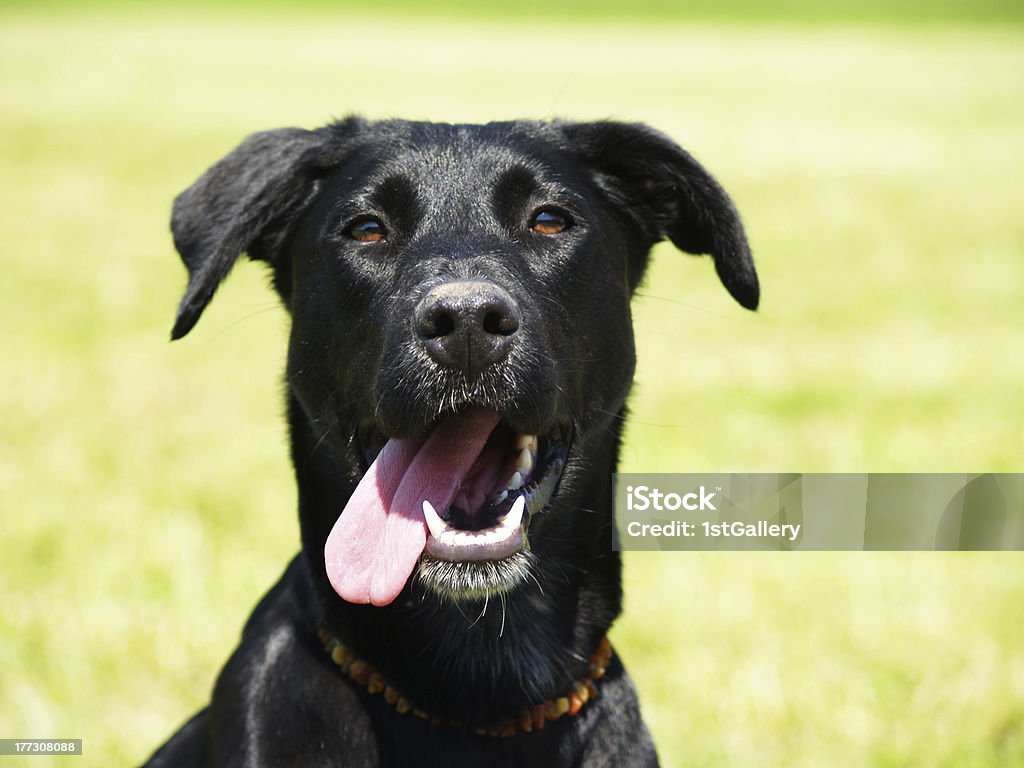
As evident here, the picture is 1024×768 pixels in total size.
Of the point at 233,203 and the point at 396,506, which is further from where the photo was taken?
the point at 233,203

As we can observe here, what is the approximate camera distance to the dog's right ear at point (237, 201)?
321 cm

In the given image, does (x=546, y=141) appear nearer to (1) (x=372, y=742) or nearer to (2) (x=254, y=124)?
(1) (x=372, y=742)

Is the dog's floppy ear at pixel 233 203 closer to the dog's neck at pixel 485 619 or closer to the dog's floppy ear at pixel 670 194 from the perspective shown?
the dog's neck at pixel 485 619

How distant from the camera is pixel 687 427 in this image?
7590mm

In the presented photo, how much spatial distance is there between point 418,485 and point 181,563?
9.91 ft

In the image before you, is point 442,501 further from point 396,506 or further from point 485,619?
point 485,619

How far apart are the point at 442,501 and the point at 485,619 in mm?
477

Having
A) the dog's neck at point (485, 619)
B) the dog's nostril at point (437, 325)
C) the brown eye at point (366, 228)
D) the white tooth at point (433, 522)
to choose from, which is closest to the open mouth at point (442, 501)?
the white tooth at point (433, 522)

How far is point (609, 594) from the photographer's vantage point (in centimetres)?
337

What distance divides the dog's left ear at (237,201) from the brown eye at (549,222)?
63cm

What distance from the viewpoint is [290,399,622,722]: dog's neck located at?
3.03 m
